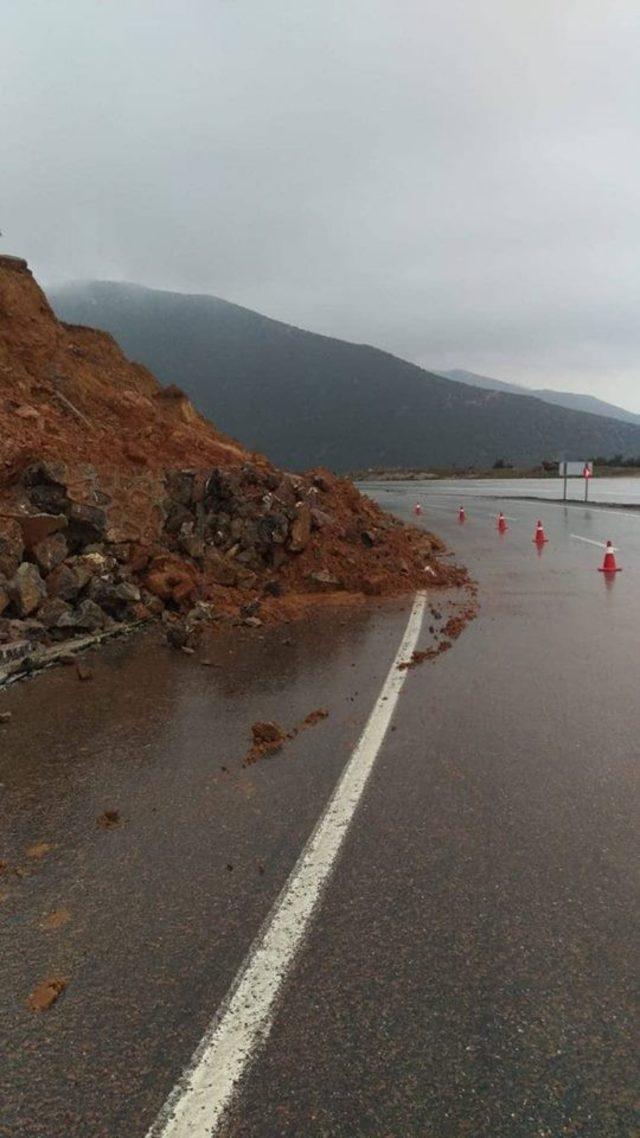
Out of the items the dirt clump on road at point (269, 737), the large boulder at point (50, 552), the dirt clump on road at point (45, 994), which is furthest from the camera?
the large boulder at point (50, 552)

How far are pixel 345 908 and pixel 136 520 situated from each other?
8554 millimetres

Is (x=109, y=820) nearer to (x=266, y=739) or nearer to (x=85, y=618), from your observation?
(x=266, y=739)

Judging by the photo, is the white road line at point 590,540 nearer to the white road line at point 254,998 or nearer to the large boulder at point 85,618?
the large boulder at point 85,618

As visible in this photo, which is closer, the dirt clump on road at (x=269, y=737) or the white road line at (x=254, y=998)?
the white road line at (x=254, y=998)

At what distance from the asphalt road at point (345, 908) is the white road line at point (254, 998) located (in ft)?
0.14

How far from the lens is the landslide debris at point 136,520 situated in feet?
29.6

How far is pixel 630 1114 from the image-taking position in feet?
6.89

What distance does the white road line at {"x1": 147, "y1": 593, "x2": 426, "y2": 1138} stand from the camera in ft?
6.90

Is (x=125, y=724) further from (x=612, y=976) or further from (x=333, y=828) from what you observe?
(x=612, y=976)

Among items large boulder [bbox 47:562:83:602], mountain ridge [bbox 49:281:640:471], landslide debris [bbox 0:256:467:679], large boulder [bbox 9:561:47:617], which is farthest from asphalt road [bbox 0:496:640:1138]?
mountain ridge [bbox 49:281:640:471]

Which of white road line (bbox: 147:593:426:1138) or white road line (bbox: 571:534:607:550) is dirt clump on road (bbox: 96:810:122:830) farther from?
white road line (bbox: 571:534:607:550)

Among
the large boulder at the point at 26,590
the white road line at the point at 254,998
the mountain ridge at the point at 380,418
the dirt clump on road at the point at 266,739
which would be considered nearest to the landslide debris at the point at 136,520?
the large boulder at the point at 26,590

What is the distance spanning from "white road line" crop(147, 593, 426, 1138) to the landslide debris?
4.10 m

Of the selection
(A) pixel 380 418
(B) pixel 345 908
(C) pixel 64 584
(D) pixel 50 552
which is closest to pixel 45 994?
(B) pixel 345 908
